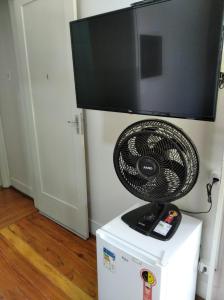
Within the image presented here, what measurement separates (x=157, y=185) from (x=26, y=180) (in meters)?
2.12

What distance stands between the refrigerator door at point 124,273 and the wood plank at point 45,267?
370 mm

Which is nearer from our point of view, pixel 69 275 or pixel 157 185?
pixel 157 185

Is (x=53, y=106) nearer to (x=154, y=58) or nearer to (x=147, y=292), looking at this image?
(x=154, y=58)

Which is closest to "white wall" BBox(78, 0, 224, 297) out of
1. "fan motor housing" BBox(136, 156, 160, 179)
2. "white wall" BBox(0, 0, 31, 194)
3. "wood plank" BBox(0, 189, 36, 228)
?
Answer: "fan motor housing" BBox(136, 156, 160, 179)

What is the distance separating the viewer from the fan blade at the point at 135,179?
1190 mm

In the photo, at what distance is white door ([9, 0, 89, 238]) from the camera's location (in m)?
1.76

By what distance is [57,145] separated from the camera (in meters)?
2.10

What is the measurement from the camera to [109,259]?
1.21 meters

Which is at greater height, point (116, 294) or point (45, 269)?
point (116, 294)

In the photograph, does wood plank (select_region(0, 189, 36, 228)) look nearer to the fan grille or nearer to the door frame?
the door frame

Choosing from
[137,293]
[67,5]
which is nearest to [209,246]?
[137,293]

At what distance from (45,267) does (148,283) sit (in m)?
1.05

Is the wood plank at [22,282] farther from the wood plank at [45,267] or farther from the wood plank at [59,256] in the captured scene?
the wood plank at [59,256]

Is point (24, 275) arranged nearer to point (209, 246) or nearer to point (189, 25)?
point (209, 246)
